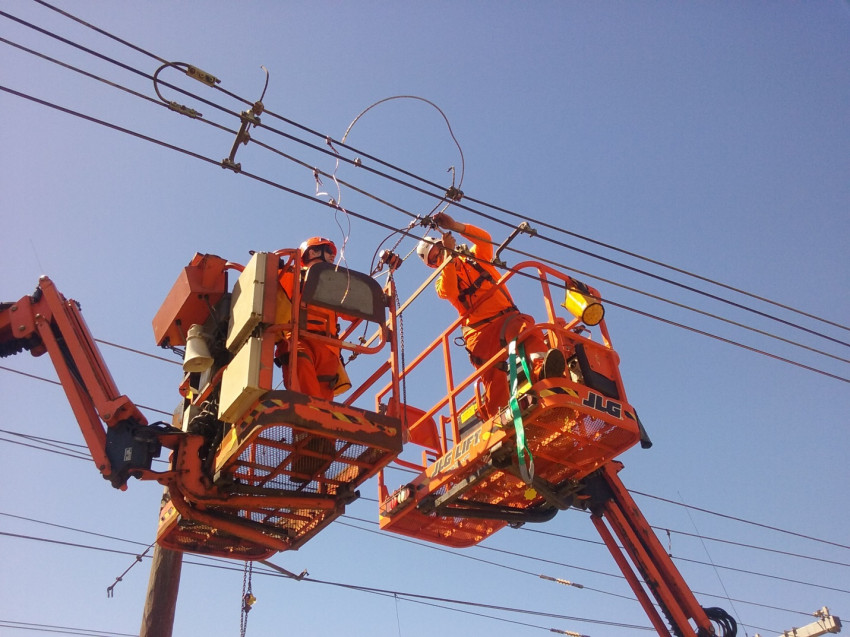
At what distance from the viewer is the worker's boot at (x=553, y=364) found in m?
7.75

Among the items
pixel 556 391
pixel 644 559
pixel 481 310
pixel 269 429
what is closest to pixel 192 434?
pixel 269 429

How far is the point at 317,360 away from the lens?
7.55 meters

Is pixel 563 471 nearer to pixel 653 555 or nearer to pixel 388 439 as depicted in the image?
pixel 653 555

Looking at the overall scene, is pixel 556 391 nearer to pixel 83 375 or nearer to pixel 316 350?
pixel 316 350

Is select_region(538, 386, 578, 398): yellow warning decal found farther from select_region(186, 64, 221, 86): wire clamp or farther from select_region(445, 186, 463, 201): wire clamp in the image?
select_region(186, 64, 221, 86): wire clamp

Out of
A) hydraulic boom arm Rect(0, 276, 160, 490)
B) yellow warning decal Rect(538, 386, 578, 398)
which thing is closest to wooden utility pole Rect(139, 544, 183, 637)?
hydraulic boom arm Rect(0, 276, 160, 490)

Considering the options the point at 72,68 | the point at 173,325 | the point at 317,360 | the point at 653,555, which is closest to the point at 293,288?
the point at 317,360

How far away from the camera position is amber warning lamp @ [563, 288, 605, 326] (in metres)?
8.74

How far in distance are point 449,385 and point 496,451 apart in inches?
51.1

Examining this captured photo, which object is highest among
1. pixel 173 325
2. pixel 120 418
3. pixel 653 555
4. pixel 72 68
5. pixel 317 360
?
pixel 72 68

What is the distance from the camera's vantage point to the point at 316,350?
754cm

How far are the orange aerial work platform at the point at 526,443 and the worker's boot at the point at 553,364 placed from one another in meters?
0.09

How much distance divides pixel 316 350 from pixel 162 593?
10.7 ft

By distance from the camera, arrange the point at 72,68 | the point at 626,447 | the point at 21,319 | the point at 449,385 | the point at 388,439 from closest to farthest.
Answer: the point at 72,68 < the point at 388,439 < the point at 21,319 < the point at 626,447 < the point at 449,385
